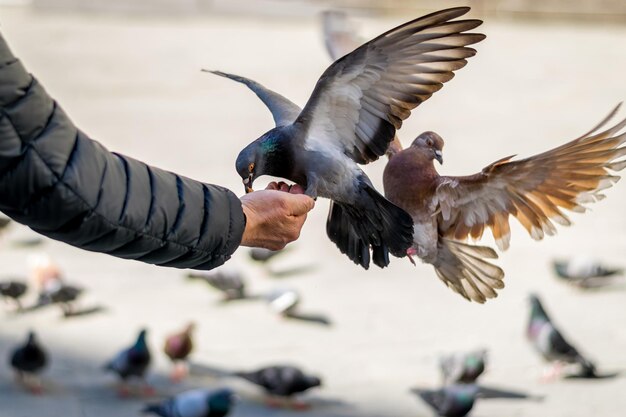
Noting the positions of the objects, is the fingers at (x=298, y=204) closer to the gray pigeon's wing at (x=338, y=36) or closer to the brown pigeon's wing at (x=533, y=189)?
the brown pigeon's wing at (x=533, y=189)

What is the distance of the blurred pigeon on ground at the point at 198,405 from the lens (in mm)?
5418

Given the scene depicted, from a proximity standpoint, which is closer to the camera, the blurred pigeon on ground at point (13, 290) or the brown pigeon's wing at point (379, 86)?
the brown pigeon's wing at point (379, 86)

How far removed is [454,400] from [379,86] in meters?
3.08

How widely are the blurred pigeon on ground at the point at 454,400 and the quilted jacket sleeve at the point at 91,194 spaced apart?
337cm

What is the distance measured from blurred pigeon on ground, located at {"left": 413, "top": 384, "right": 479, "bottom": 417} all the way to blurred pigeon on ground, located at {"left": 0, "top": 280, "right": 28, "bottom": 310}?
8.27ft

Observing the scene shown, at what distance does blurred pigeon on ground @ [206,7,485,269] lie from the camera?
8.39ft

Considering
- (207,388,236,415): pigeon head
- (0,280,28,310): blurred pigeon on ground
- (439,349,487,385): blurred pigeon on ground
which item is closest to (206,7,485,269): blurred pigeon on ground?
(207,388,236,415): pigeon head

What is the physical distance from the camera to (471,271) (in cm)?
278

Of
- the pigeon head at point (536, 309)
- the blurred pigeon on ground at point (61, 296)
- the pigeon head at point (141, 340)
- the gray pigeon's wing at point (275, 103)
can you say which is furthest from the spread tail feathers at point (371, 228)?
the blurred pigeon on ground at point (61, 296)

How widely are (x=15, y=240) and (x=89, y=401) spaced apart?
251cm

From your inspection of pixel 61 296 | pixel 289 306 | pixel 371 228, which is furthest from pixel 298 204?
pixel 61 296

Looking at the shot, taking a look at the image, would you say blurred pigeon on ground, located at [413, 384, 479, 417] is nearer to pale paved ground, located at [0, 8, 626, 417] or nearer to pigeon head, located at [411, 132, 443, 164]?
pale paved ground, located at [0, 8, 626, 417]

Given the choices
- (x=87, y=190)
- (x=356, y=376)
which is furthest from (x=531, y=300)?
(x=87, y=190)

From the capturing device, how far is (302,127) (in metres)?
2.72
